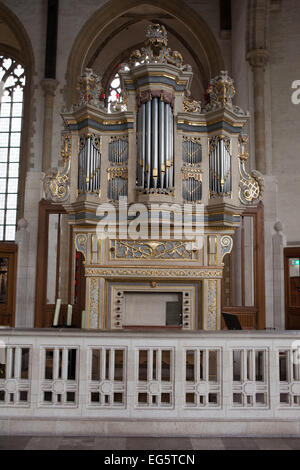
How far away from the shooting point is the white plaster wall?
10.9 m

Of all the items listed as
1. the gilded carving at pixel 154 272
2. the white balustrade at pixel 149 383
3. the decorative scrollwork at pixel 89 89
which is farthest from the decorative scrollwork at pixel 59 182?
the white balustrade at pixel 149 383

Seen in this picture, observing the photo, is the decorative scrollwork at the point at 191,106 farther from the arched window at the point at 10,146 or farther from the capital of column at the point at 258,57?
the arched window at the point at 10,146

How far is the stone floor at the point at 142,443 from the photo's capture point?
291 centimetres

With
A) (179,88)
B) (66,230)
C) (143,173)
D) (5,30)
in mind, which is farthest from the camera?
(5,30)

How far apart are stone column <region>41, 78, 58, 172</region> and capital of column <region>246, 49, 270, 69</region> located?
559 cm

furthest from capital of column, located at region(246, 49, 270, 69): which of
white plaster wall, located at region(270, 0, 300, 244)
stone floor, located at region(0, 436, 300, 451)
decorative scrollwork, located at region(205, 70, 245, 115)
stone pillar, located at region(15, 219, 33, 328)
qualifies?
stone floor, located at region(0, 436, 300, 451)

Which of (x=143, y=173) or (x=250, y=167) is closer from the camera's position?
(x=143, y=173)

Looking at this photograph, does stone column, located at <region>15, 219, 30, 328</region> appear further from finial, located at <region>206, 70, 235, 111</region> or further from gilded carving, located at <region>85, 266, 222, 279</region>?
finial, located at <region>206, 70, 235, 111</region>

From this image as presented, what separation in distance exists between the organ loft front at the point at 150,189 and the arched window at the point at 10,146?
27.5ft

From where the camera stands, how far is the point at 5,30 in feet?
50.5

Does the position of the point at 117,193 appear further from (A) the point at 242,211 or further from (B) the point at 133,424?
(B) the point at 133,424

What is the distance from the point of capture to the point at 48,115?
41.9 feet

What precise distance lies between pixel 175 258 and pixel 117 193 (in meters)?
1.43

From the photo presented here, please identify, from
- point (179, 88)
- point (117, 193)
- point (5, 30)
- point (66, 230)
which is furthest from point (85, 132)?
point (5, 30)
